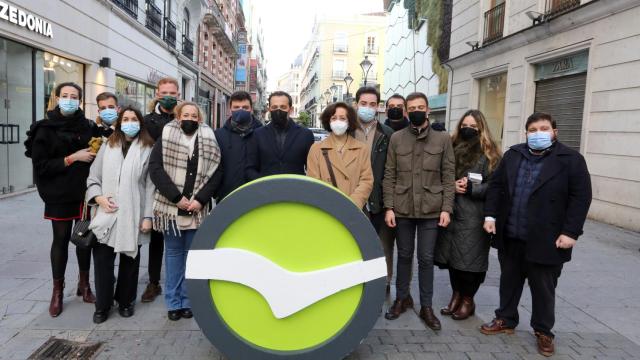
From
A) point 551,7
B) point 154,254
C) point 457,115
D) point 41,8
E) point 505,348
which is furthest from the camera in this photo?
point 457,115

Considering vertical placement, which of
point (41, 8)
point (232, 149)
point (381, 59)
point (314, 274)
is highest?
point (381, 59)

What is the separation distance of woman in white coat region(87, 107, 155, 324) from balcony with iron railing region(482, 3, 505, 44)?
40.5 ft

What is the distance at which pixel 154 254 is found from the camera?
444 centimetres

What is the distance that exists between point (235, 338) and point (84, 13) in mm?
11105

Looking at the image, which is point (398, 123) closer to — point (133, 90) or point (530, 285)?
point (530, 285)

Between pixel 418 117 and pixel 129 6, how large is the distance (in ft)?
44.6

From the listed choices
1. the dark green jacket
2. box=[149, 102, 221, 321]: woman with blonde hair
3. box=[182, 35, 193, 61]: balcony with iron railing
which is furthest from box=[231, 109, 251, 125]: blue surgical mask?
box=[182, 35, 193, 61]: balcony with iron railing

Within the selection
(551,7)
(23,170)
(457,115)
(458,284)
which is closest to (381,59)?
(457,115)

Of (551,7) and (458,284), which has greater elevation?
(551,7)

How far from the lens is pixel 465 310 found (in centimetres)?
417

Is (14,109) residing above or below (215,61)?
below

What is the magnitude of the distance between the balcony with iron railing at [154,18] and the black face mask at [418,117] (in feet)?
49.2

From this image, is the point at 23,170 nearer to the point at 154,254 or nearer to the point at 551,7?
the point at 154,254

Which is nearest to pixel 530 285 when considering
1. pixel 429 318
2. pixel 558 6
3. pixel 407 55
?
pixel 429 318
